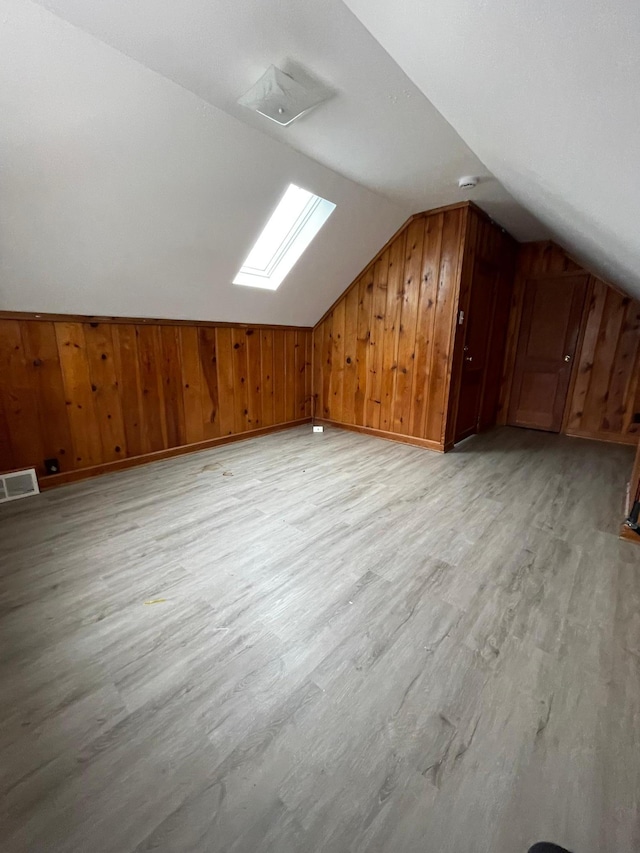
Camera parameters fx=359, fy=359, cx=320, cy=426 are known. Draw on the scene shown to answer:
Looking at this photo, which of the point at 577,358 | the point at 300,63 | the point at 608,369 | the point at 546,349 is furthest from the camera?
the point at 546,349

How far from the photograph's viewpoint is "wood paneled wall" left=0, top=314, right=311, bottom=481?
2.43 meters

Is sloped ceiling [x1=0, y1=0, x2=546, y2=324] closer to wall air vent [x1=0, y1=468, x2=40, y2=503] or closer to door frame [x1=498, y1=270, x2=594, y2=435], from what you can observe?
wall air vent [x1=0, y1=468, x2=40, y2=503]

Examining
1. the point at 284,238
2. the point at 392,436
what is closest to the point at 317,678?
the point at 392,436

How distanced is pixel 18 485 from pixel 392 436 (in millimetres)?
3205

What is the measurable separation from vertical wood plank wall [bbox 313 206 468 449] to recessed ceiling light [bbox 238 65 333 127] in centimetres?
188

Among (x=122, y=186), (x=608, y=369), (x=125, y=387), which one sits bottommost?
(x=125, y=387)

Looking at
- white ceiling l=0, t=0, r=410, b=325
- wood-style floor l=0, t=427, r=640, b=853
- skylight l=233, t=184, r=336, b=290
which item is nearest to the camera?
wood-style floor l=0, t=427, r=640, b=853

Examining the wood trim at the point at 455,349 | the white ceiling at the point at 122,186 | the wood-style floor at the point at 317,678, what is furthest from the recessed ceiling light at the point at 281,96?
the wood-style floor at the point at 317,678

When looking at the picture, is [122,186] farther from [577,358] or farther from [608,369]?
[608,369]

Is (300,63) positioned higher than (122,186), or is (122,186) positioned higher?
(300,63)

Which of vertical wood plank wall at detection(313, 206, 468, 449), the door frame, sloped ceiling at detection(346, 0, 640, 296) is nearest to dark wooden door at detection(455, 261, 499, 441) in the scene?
vertical wood plank wall at detection(313, 206, 468, 449)

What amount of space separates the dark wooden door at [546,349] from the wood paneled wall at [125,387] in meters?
2.88

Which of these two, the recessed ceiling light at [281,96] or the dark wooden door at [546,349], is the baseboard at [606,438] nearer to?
the dark wooden door at [546,349]

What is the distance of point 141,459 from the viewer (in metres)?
3.08
